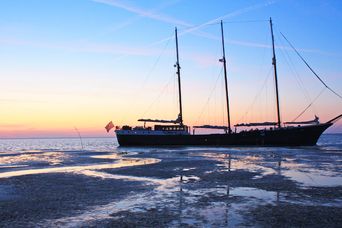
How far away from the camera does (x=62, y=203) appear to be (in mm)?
14133

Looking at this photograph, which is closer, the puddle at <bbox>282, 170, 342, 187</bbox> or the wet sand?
the wet sand

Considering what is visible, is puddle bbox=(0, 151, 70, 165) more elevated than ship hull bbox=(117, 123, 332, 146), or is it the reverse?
ship hull bbox=(117, 123, 332, 146)

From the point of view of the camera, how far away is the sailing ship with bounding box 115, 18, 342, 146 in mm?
67688

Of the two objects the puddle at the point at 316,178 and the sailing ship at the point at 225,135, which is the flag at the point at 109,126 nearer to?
the sailing ship at the point at 225,135

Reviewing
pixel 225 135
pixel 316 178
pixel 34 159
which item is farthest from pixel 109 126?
pixel 316 178

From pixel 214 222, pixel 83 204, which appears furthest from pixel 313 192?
pixel 83 204

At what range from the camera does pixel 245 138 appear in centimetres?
7144

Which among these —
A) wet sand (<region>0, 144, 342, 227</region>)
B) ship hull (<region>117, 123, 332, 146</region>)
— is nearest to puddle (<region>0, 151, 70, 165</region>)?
wet sand (<region>0, 144, 342, 227</region>)

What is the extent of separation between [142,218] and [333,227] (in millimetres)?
5119

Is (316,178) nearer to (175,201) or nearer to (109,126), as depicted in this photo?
(175,201)

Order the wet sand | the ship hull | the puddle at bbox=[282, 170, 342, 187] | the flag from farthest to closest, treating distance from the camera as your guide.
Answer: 1. the flag
2. the ship hull
3. the puddle at bbox=[282, 170, 342, 187]
4. the wet sand

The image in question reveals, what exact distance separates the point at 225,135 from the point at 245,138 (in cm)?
372

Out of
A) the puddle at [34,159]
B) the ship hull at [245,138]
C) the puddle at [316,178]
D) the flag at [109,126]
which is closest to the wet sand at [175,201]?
the puddle at [316,178]

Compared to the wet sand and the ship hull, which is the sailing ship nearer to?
the ship hull
